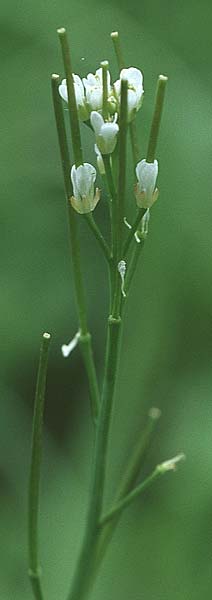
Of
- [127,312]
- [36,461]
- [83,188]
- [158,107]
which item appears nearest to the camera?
[158,107]

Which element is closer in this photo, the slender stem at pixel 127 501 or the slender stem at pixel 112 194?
the slender stem at pixel 112 194

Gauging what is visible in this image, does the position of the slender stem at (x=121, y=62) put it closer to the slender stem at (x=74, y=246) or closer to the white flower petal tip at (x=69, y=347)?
the slender stem at (x=74, y=246)

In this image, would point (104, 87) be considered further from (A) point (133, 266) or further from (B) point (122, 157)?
(A) point (133, 266)

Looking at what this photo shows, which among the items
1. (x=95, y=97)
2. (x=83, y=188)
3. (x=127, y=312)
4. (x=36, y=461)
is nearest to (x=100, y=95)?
(x=95, y=97)

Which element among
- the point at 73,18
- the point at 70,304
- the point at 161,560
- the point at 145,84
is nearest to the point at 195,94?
the point at 145,84

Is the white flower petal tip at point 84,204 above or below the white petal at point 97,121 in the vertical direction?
below

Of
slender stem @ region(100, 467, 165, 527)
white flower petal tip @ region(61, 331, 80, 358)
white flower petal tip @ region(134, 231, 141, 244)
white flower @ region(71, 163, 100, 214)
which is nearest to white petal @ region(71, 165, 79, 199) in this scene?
white flower @ region(71, 163, 100, 214)

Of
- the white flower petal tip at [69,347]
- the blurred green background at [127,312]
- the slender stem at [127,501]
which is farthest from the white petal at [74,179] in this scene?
the blurred green background at [127,312]
